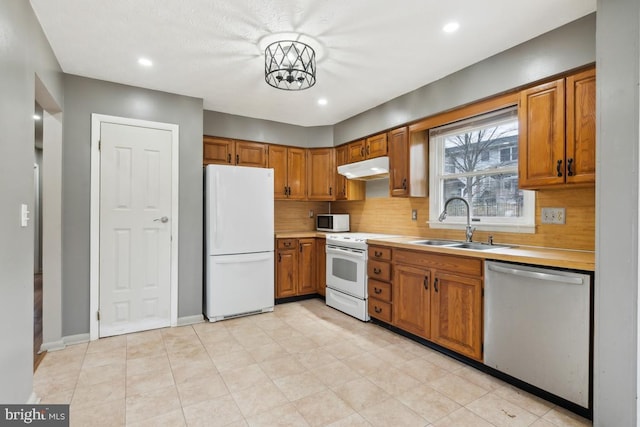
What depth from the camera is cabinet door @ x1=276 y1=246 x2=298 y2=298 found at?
417cm

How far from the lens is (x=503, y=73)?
2.53 meters

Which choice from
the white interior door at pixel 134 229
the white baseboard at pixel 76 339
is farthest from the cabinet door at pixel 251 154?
the white baseboard at pixel 76 339

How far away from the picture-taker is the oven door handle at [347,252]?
355 centimetres

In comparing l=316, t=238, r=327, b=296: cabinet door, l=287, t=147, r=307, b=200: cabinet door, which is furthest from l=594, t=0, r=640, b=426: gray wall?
l=287, t=147, r=307, b=200: cabinet door

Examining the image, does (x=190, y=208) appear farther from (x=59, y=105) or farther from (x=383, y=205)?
(x=383, y=205)

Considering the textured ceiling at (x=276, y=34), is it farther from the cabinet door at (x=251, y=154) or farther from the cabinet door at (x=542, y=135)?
the cabinet door at (x=251, y=154)

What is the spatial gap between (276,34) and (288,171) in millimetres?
2364

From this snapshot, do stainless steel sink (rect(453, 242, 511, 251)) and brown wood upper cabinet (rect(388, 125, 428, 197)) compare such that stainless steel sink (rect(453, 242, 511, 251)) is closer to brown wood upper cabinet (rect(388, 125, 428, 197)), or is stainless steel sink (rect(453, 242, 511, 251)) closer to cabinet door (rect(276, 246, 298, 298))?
brown wood upper cabinet (rect(388, 125, 428, 197))

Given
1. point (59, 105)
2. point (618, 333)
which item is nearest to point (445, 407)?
point (618, 333)

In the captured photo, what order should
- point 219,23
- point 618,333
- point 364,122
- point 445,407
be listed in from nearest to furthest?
1. point 618,333
2. point 445,407
3. point 219,23
4. point 364,122

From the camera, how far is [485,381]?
2.30 metres

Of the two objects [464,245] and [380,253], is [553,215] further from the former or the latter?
[380,253]

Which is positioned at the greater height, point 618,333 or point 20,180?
point 20,180

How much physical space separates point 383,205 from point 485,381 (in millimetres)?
2358
